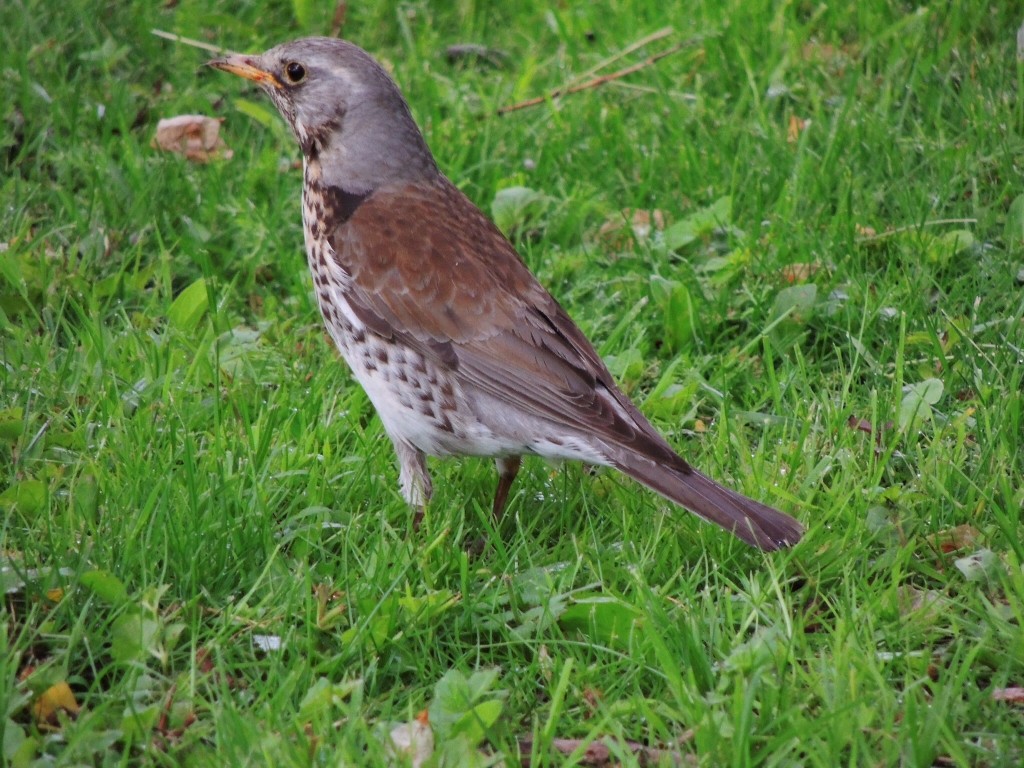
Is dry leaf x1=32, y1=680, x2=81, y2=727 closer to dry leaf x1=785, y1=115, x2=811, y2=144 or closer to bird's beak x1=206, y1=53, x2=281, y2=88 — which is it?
bird's beak x1=206, y1=53, x2=281, y2=88

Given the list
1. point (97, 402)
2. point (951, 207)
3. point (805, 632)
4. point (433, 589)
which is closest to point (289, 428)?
Answer: point (97, 402)

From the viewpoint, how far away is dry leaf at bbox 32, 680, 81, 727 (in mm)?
3166

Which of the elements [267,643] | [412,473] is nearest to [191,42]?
[412,473]

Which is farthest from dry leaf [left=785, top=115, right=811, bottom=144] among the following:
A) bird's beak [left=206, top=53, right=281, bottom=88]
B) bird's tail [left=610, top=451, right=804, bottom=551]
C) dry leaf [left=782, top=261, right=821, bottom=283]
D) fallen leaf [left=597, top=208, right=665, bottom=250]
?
bird's tail [left=610, top=451, right=804, bottom=551]

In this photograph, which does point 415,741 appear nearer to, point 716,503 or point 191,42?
point 716,503

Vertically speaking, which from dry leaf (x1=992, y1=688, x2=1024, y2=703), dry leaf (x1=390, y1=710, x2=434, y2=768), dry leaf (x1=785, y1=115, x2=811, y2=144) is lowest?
dry leaf (x1=992, y1=688, x2=1024, y2=703)

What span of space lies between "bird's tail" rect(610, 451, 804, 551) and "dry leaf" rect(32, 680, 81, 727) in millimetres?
1621

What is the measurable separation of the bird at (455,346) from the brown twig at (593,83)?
2.03 meters

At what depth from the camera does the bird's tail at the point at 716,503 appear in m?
3.66

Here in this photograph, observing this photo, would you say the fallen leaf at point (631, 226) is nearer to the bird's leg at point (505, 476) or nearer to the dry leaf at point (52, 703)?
the bird's leg at point (505, 476)

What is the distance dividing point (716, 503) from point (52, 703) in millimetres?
1787

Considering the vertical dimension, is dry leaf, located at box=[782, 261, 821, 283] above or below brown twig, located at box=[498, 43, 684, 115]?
below

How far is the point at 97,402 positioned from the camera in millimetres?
4441

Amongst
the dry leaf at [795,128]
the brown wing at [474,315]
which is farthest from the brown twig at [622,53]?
the brown wing at [474,315]
